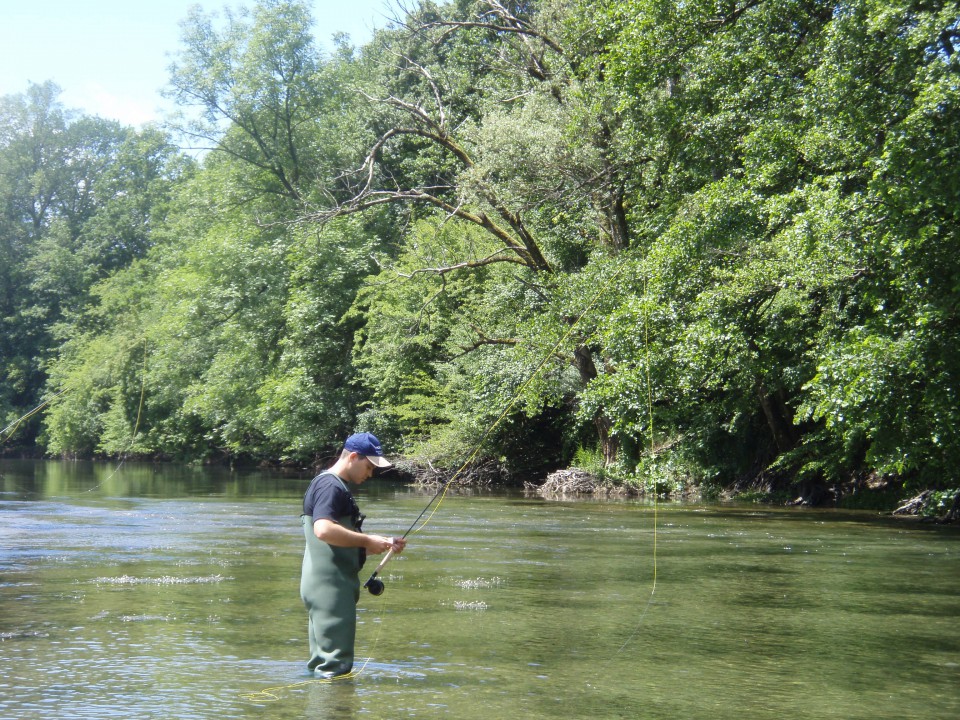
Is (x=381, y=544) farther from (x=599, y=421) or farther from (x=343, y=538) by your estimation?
(x=599, y=421)

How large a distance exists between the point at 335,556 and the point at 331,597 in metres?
0.25

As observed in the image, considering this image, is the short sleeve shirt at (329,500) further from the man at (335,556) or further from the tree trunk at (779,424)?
the tree trunk at (779,424)

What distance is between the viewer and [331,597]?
731 centimetres

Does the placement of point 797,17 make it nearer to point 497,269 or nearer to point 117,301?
point 497,269

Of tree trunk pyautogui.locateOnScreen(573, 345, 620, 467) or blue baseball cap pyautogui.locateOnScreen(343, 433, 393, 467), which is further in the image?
tree trunk pyautogui.locateOnScreen(573, 345, 620, 467)

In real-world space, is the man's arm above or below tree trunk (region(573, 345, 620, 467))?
below

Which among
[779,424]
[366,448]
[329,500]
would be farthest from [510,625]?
[779,424]

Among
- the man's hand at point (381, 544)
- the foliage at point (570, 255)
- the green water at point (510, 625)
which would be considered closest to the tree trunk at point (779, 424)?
the foliage at point (570, 255)

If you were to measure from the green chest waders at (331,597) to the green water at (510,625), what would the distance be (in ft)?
0.67

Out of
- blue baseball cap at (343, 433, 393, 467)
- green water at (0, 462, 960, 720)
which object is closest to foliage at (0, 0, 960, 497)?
green water at (0, 462, 960, 720)

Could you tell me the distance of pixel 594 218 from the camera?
1207 inches

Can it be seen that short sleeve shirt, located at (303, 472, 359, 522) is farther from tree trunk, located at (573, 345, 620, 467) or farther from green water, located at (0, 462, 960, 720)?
tree trunk, located at (573, 345, 620, 467)

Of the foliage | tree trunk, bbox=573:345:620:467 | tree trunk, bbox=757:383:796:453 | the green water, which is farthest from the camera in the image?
tree trunk, bbox=573:345:620:467

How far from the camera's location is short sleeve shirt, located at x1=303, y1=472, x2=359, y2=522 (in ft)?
23.9
